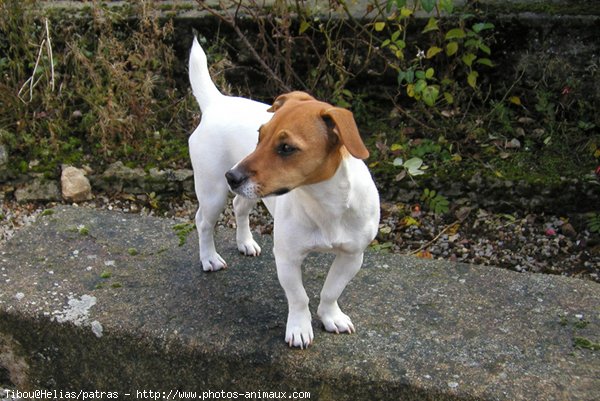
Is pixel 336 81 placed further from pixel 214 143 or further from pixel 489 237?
pixel 214 143

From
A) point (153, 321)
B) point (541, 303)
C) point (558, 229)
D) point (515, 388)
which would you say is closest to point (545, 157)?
point (558, 229)

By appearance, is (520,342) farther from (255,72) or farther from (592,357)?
(255,72)

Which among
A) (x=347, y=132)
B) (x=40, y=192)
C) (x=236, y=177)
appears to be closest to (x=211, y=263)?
(x=236, y=177)

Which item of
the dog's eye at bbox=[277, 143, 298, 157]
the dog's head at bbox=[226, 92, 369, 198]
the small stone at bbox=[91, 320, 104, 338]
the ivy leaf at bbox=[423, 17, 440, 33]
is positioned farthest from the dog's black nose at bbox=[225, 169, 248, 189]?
the ivy leaf at bbox=[423, 17, 440, 33]

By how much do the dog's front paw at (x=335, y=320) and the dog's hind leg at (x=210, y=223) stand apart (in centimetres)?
68

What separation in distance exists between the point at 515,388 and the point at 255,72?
3.25 metres

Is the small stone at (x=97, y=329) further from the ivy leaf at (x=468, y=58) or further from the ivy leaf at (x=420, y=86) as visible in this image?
the ivy leaf at (x=468, y=58)

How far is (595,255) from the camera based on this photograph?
156 inches

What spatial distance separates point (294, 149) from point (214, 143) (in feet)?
2.76

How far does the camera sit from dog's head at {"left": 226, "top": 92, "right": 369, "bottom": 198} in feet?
7.75

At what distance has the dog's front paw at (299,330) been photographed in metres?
2.97

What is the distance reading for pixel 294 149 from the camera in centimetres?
238

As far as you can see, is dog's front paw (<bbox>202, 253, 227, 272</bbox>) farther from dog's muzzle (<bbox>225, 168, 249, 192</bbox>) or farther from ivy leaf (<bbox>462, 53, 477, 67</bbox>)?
ivy leaf (<bbox>462, 53, 477, 67</bbox>)

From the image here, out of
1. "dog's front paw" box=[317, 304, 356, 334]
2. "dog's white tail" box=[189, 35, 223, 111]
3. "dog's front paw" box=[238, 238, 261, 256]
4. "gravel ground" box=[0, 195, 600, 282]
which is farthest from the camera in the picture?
"gravel ground" box=[0, 195, 600, 282]
